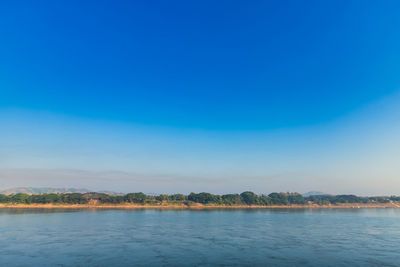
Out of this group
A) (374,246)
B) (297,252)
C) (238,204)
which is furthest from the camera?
(238,204)

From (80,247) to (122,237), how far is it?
9.23 meters

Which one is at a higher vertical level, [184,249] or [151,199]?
[151,199]

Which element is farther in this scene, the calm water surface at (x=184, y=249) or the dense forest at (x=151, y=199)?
the dense forest at (x=151, y=199)

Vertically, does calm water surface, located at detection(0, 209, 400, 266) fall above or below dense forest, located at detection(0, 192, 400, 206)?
below

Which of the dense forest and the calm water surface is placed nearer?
the calm water surface

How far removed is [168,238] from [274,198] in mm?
164148

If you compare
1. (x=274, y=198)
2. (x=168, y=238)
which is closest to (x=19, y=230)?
(x=168, y=238)

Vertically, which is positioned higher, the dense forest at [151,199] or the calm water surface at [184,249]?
the dense forest at [151,199]

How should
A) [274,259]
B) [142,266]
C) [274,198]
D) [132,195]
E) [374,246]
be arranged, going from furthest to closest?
[274,198] → [132,195] → [374,246] → [274,259] → [142,266]

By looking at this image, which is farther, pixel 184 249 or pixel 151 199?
pixel 151 199

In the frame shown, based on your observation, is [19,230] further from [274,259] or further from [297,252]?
[297,252]

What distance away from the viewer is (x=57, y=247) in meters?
34.8

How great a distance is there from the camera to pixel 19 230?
157 feet

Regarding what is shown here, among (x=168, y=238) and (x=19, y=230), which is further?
(x=19, y=230)
